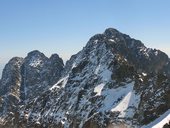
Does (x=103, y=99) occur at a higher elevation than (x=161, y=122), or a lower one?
higher

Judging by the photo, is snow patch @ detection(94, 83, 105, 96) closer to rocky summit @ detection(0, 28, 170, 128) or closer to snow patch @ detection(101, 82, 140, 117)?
rocky summit @ detection(0, 28, 170, 128)

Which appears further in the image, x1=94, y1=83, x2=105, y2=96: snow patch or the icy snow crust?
x1=94, y1=83, x2=105, y2=96: snow patch

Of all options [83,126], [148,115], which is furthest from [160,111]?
[83,126]

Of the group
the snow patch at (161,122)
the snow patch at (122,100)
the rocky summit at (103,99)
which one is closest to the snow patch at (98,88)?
the rocky summit at (103,99)

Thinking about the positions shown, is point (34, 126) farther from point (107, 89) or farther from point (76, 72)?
point (107, 89)

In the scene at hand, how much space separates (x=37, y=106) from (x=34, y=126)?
17107 millimetres

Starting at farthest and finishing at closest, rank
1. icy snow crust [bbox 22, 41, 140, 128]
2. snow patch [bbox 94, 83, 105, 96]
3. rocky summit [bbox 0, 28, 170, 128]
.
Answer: snow patch [bbox 94, 83, 105, 96] → icy snow crust [bbox 22, 41, 140, 128] → rocky summit [bbox 0, 28, 170, 128]

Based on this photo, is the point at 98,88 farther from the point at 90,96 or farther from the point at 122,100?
the point at 122,100

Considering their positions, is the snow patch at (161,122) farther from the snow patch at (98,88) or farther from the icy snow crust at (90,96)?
the snow patch at (98,88)

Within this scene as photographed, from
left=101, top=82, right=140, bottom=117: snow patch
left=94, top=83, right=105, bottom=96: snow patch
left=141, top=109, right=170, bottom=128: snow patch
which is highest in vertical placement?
left=94, top=83, right=105, bottom=96: snow patch

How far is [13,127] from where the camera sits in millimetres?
194500

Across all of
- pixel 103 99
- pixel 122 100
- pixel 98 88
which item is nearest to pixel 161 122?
pixel 122 100

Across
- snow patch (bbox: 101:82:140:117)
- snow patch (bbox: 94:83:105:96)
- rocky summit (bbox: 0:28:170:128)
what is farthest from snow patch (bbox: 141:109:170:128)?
snow patch (bbox: 94:83:105:96)

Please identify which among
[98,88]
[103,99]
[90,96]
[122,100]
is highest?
[98,88]
